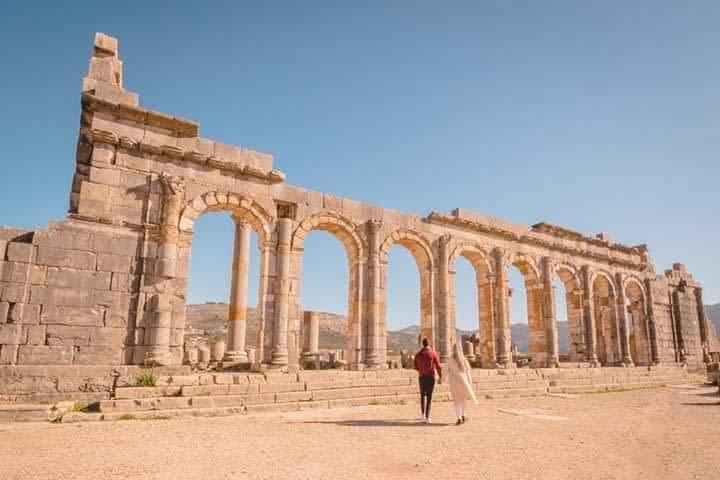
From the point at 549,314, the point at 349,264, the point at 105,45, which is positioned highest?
the point at 105,45

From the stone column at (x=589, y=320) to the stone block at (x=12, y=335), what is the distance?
63.8 feet

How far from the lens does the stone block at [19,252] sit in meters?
9.01

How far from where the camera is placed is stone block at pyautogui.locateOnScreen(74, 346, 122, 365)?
9281 mm

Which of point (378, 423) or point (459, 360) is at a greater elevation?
point (459, 360)

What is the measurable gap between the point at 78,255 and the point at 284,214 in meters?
5.23

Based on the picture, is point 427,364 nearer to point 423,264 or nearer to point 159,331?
point 159,331

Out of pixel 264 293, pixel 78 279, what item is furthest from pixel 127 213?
pixel 264 293

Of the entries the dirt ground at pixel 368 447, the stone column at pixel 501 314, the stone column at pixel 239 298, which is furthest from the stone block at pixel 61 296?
the stone column at pixel 501 314

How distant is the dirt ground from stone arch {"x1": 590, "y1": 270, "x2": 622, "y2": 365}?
13.4 m

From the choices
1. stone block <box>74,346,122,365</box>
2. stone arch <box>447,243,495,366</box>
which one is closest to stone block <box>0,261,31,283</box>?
stone block <box>74,346,122,365</box>

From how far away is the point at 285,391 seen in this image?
32.2ft

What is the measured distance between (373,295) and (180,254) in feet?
19.1

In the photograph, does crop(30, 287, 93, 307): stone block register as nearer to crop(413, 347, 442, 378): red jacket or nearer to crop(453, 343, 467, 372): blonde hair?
crop(413, 347, 442, 378): red jacket

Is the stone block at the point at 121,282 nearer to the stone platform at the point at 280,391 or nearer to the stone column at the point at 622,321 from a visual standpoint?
the stone platform at the point at 280,391
